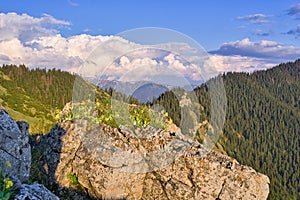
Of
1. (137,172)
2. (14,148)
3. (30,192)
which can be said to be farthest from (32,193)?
(137,172)

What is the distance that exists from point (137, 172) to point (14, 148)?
19.5 ft

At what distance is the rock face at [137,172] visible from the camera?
1473cm

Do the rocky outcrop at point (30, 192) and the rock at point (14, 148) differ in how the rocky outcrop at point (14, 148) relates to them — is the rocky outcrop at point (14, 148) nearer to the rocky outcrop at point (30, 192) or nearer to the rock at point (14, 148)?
the rock at point (14, 148)

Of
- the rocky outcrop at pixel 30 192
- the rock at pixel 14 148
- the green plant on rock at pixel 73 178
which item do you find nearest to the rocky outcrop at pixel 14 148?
the rock at pixel 14 148

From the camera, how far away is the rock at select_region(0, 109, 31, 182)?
401 inches

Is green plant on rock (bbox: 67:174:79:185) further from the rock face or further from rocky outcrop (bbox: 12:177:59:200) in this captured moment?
rocky outcrop (bbox: 12:177:59:200)

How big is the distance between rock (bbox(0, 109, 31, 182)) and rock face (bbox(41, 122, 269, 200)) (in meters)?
4.24

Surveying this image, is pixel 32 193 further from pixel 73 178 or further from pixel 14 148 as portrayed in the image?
pixel 73 178

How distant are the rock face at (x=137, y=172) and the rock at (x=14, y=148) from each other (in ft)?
13.9

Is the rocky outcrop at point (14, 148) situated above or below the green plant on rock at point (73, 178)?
above

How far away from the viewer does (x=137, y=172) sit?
1520 cm

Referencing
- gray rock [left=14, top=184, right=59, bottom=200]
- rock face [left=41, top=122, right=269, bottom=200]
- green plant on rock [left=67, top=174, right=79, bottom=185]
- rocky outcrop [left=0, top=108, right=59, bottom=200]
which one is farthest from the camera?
green plant on rock [left=67, top=174, right=79, bottom=185]

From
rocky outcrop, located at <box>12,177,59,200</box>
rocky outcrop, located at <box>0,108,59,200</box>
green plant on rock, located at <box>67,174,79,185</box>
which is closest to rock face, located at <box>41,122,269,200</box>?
green plant on rock, located at <box>67,174,79,185</box>

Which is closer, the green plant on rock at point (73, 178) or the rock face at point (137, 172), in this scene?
the rock face at point (137, 172)
